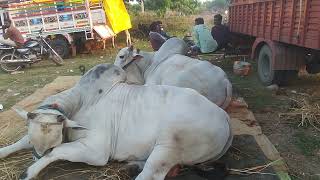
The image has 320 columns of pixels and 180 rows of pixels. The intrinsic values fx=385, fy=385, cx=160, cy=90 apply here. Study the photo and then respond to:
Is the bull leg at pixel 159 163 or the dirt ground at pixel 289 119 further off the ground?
the bull leg at pixel 159 163

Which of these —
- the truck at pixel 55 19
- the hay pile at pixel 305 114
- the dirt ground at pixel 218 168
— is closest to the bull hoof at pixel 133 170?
the dirt ground at pixel 218 168

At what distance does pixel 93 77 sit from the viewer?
3.82 m

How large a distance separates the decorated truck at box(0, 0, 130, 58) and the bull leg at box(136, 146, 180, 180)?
9.64 metres

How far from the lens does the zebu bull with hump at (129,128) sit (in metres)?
3.26

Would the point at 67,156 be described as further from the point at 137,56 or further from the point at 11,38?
the point at 11,38

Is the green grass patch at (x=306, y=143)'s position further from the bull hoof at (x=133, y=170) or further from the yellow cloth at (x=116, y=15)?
the yellow cloth at (x=116, y=15)

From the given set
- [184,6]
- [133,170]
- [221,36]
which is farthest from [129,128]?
[184,6]

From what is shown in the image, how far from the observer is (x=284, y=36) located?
6.26 m

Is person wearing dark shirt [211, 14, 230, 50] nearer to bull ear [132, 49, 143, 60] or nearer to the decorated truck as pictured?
the decorated truck

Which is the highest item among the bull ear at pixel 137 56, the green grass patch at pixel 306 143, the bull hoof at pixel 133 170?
the bull ear at pixel 137 56

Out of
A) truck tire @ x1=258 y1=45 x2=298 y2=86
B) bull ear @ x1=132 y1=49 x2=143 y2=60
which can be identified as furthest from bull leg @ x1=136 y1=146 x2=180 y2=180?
truck tire @ x1=258 y1=45 x2=298 y2=86

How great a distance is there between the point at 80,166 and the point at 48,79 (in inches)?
229

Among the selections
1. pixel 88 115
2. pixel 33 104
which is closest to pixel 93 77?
pixel 88 115

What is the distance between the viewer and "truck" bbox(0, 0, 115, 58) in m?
12.2
